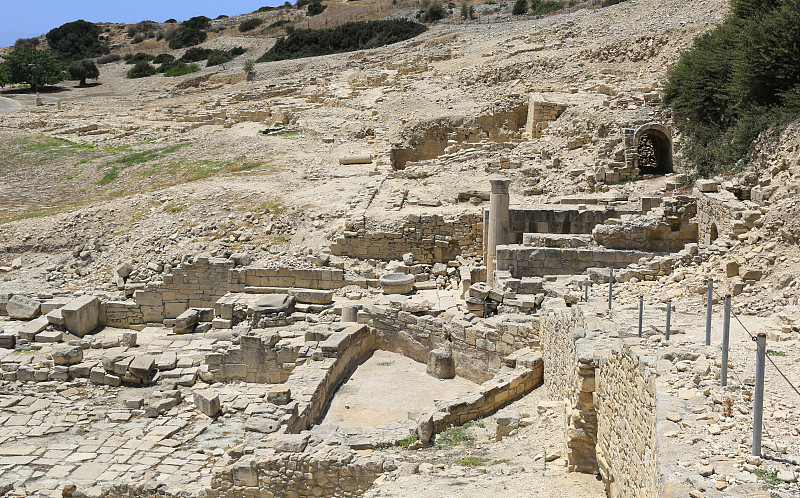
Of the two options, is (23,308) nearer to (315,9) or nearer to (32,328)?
(32,328)

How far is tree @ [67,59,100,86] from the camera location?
175ft

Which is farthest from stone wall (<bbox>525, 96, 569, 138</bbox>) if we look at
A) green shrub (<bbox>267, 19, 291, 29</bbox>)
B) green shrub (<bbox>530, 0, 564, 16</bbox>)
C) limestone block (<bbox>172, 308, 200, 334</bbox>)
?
green shrub (<bbox>267, 19, 291, 29</bbox>)

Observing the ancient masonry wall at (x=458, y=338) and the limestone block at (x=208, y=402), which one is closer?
the limestone block at (x=208, y=402)

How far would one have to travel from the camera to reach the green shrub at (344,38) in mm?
48625

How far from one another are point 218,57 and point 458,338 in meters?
44.7

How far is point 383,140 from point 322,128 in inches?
170

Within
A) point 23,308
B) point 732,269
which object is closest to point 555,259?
A: point 732,269

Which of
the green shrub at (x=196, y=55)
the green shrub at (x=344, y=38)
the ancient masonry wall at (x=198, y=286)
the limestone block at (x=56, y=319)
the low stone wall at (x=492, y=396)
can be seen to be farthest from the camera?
the green shrub at (x=196, y=55)

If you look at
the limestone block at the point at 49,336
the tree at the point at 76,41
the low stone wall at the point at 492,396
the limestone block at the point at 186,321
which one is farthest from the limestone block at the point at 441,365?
the tree at the point at 76,41

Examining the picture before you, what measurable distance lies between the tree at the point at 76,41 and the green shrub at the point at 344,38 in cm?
2347

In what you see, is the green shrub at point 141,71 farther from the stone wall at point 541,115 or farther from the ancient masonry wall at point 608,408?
the ancient masonry wall at point 608,408

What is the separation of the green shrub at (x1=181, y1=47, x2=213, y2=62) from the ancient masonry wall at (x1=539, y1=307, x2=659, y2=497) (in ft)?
168

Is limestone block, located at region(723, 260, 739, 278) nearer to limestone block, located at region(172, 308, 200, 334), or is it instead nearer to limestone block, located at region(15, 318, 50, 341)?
limestone block, located at region(172, 308, 200, 334)

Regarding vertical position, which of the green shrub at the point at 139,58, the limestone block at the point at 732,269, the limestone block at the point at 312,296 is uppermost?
the green shrub at the point at 139,58
